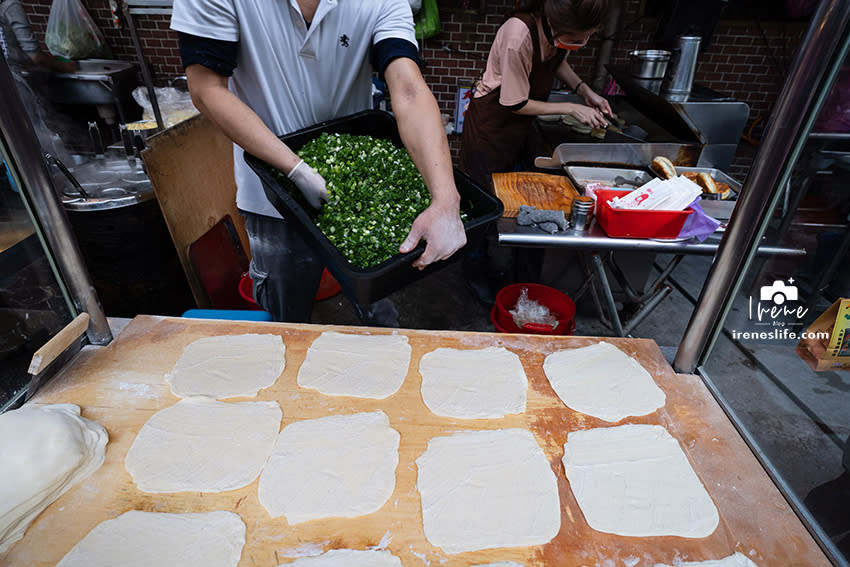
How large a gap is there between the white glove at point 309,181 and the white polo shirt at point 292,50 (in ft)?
1.46

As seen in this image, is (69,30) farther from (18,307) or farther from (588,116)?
(588,116)

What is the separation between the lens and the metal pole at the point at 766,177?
2.80 ft

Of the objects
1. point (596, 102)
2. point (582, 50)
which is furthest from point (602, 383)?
point (582, 50)

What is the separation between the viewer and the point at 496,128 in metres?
3.07

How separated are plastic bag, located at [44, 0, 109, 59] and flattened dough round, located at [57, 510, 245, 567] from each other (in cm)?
484

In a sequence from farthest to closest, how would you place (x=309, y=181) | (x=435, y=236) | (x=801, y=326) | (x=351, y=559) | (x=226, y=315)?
1. (x=801, y=326)
2. (x=226, y=315)
3. (x=309, y=181)
4. (x=435, y=236)
5. (x=351, y=559)

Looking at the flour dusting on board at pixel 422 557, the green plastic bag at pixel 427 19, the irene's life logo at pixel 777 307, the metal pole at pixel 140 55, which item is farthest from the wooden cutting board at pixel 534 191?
the green plastic bag at pixel 427 19

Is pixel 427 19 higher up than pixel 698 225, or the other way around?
pixel 427 19

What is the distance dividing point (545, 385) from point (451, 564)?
1.78 ft

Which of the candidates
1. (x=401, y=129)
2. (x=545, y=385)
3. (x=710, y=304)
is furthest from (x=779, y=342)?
(x=401, y=129)

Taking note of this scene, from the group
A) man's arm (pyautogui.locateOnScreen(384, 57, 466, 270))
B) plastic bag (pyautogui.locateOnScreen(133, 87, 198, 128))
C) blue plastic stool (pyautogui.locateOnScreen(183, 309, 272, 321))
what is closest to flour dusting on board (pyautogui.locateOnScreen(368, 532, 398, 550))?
man's arm (pyautogui.locateOnScreen(384, 57, 466, 270))

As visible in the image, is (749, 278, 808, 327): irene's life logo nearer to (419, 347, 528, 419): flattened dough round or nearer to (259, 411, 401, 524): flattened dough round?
(419, 347, 528, 419): flattened dough round

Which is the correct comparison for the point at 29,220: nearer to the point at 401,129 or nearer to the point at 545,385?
the point at 401,129

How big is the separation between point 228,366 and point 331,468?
1.53ft
